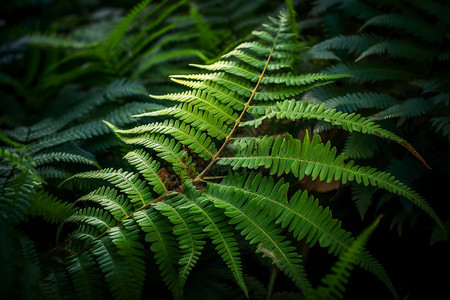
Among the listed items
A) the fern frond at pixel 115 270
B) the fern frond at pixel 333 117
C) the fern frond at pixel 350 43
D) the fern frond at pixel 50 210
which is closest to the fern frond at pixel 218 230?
the fern frond at pixel 115 270

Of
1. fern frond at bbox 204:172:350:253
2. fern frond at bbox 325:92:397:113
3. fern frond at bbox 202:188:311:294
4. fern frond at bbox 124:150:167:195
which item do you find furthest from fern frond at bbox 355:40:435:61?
fern frond at bbox 124:150:167:195

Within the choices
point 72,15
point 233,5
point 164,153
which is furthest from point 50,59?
point 164,153

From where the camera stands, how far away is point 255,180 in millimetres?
1333

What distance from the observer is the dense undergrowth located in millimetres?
1190

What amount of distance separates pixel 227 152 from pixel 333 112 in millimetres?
572

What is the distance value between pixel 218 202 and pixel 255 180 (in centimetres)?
20

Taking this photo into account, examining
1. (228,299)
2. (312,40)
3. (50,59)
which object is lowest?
(228,299)

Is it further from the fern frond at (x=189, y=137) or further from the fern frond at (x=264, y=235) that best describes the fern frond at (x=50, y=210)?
the fern frond at (x=264, y=235)

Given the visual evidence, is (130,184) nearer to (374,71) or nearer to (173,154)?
(173,154)

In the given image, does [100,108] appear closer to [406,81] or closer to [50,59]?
[50,59]

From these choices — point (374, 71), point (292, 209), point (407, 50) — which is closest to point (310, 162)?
point (292, 209)

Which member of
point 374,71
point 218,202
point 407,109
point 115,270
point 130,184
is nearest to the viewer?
point 115,270

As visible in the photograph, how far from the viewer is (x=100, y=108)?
7.38 ft

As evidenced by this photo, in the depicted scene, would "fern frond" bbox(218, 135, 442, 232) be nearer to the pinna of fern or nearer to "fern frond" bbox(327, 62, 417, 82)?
the pinna of fern
